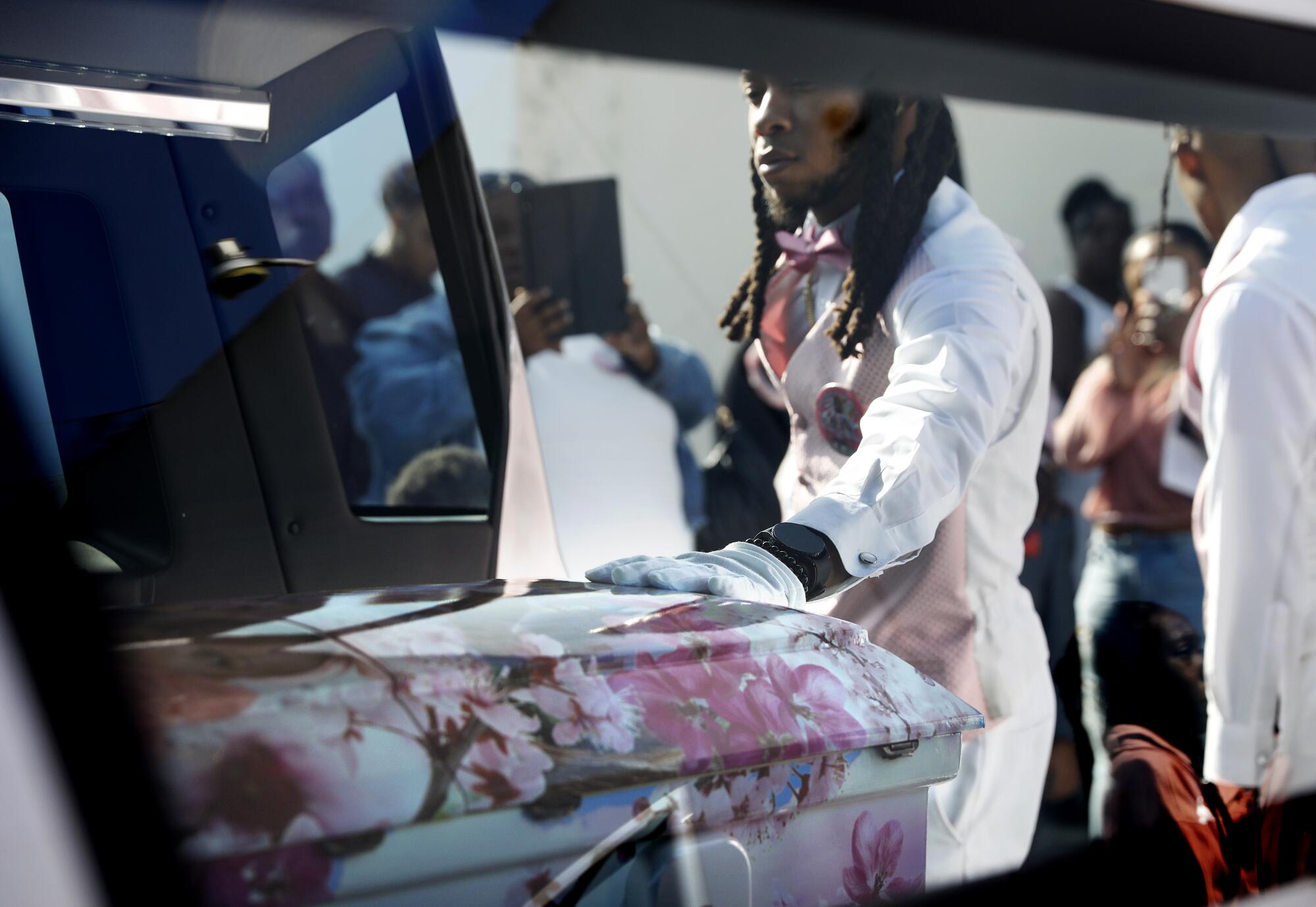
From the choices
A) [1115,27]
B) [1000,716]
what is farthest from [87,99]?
[1000,716]

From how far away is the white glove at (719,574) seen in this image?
1104mm

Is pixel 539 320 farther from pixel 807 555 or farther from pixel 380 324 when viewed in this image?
pixel 807 555

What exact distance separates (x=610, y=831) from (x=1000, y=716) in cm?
77

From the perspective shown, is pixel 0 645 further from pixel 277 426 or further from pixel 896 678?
pixel 896 678

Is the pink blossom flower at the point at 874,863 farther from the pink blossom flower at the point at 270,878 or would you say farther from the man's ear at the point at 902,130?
the man's ear at the point at 902,130

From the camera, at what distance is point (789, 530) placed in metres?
1.24

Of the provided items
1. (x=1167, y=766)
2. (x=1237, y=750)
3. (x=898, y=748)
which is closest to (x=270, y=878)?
(x=898, y=748)

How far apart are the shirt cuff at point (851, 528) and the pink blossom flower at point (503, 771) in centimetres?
50

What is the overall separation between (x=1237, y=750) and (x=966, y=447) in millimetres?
717

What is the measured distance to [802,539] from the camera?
1217mm

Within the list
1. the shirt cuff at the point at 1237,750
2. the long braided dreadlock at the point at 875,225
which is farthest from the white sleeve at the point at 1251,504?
the long braided dreadlock at the point at 875,225

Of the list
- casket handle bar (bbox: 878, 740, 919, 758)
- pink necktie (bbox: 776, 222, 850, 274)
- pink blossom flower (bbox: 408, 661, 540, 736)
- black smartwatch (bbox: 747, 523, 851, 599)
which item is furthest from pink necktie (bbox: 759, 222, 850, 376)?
pink blossom flower (bbox: 408, 661, 540, 736)

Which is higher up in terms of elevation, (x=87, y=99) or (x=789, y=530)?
(x=87, y=99)

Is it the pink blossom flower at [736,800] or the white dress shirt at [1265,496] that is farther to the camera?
the white dress shirt at [1265,496]
